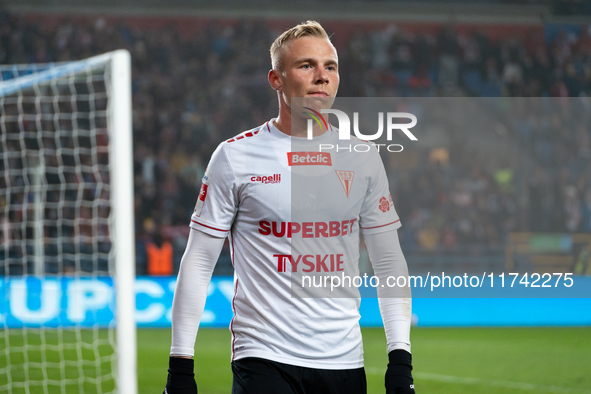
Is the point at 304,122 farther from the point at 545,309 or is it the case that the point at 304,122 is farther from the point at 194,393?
the point at 545,309

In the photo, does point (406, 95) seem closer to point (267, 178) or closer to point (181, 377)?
point (267, 178)

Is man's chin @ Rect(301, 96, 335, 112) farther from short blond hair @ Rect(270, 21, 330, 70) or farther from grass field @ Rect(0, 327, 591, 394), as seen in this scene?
grass field @ Rect(0, 327, 591, 394)

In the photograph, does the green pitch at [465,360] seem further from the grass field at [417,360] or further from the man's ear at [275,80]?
the man's ear at [275,80]

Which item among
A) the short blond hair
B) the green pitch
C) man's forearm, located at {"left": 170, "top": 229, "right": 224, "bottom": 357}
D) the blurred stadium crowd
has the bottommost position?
the green pitch

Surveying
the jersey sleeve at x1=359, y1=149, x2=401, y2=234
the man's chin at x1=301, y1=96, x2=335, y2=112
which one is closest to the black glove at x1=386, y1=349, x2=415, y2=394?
the jersey sleeve at x1=359, y1=149, x2=401, y2=234

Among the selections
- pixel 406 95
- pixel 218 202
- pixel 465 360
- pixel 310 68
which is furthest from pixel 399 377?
pixel 406 95

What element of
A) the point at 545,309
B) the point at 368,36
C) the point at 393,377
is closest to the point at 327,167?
the point at 393,377

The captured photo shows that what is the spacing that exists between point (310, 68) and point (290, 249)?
58cm

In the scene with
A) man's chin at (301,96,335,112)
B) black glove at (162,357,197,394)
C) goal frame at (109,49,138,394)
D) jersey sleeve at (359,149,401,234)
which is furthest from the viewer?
goal frame at (109,49,138,394)

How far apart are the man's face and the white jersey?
197mm

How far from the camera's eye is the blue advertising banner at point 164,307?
8.05m

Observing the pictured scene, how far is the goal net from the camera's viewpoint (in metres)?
2.71

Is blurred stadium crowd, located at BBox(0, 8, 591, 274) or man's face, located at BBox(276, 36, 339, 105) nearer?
man's face, located at BBox(276, 36, 339, 105)

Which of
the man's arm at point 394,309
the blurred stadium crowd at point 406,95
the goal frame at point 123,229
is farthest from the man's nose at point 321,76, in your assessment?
the blurred stadium crowd at point 406,95
